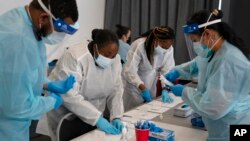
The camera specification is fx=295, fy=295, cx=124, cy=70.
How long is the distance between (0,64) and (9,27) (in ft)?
0.52

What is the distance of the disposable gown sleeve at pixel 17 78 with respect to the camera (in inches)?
45.9

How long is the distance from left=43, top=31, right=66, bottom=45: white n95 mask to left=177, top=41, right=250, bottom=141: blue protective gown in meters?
0.72

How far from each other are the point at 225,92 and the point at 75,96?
2.73 feet

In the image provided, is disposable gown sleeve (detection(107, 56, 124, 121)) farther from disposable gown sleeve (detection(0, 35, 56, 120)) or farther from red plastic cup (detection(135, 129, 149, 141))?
disposable gown sleeve (detection(0, 35, 56, 120))

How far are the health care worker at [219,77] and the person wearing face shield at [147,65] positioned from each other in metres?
0.88

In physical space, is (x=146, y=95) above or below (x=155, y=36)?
below

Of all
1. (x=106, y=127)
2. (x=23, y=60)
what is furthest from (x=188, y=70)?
(x=23, y=60)

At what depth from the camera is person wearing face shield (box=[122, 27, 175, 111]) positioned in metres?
2.45

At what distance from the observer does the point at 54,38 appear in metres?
1.33

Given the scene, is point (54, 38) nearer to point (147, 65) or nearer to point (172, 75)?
point (172, 75)

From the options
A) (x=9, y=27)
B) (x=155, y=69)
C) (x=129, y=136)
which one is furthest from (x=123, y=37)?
(x=9, y=27)

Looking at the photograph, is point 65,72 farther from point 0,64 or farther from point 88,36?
point 88,36

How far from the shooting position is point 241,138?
3.60ft

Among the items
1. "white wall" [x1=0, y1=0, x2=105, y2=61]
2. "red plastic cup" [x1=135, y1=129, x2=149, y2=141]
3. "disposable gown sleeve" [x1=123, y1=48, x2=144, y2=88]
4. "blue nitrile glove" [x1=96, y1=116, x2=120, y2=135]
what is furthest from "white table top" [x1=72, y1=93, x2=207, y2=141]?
"white wall" [x1=0, y1=0, x2=105, y2=61]
